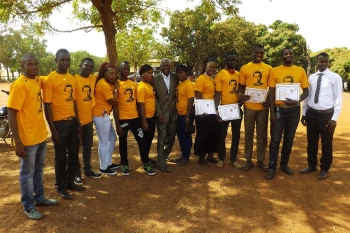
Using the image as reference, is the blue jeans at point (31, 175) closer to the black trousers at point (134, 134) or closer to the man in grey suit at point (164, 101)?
the black trousers at point (134, 134)

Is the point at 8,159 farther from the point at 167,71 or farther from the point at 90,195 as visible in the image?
the point at 167,71

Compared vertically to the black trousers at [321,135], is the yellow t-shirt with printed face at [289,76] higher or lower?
higher

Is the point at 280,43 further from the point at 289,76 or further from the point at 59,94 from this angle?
the point at 59,94

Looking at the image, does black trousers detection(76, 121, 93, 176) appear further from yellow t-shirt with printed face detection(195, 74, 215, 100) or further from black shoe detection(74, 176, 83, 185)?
yellow t-shirt with printed face detection(195, 74, 215, 100)

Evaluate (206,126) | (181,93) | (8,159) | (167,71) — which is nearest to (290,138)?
(206,126)

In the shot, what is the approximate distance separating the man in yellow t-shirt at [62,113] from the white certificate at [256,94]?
2.88 m

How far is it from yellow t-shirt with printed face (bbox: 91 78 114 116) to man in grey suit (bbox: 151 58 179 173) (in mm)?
827

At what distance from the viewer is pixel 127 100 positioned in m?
4.66

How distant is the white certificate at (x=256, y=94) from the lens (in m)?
4.71

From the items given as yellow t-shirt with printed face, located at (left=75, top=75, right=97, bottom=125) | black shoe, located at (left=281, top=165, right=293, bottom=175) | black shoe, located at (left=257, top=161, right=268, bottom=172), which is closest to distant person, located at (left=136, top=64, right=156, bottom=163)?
yellow t-shirt with printed face, located at (left=75, top=75, right=97, bottom=125)

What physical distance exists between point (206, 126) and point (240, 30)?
27629 millimetres

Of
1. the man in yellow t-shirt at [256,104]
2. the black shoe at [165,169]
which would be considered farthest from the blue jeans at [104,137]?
the man in yellow t-shirt at [256,104]

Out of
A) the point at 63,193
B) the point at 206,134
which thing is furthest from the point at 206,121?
the point at 63,193

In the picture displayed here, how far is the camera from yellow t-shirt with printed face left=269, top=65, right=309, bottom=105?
4.59m
